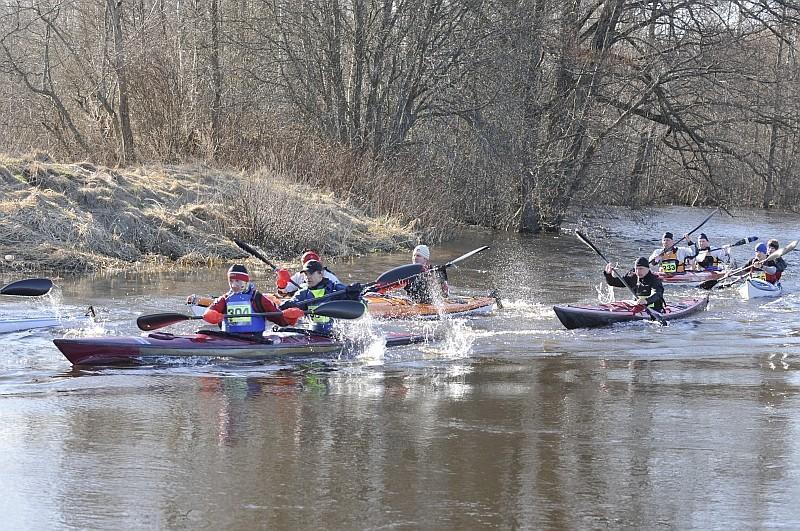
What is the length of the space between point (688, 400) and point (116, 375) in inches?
214

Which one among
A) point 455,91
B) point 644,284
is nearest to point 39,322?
point 644,284

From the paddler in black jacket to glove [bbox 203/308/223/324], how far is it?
608 cm

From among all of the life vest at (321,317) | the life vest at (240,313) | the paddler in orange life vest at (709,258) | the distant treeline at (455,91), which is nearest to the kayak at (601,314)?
the life vest at (321,317)

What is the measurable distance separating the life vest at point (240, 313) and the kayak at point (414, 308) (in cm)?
323

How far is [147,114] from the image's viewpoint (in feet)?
80.6

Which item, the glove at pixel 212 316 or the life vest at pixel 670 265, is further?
the life vest at pixel 670 265

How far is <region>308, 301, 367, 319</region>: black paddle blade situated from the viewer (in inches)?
442

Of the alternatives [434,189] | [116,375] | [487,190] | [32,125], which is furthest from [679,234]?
[116,375]

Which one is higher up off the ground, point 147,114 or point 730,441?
point 147,114

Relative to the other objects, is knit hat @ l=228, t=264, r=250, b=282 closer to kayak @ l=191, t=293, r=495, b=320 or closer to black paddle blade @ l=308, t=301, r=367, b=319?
black paddle blade @ l=308, t=301, r=367, b=319

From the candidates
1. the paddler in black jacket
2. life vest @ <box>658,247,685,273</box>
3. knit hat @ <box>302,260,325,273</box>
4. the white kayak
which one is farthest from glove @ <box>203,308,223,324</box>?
life vest @ <box>658,247,685,273</box>

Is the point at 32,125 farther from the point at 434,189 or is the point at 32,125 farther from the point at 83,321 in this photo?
the point at 83,321

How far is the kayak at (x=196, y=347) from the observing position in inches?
410

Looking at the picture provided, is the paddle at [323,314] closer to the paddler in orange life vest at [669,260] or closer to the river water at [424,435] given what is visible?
the river water at [424,435]
